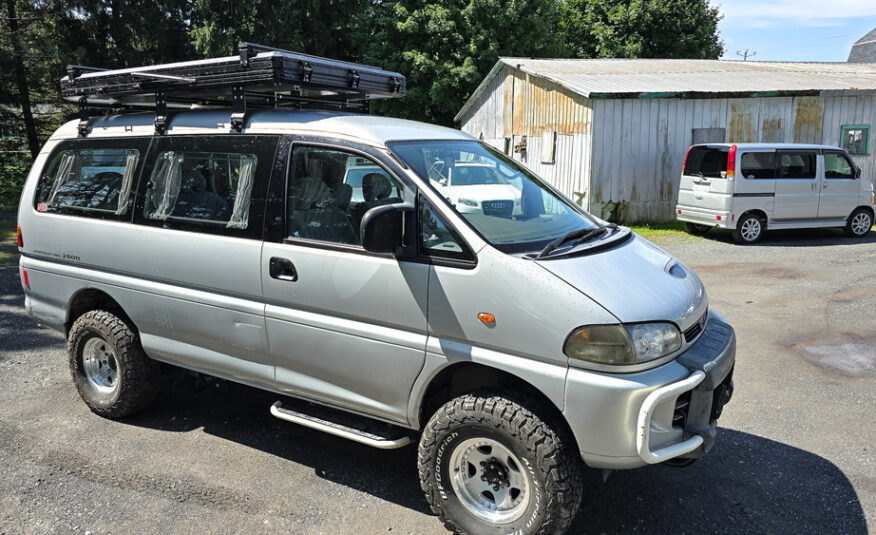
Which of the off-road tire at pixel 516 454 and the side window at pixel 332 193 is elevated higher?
the side window at pixel 332 193

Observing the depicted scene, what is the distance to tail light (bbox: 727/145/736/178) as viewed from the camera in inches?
493

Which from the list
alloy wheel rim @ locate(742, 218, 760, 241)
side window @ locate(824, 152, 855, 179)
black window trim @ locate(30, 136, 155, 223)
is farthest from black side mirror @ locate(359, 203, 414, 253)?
side window @ locate(824, 152, 855, 179)

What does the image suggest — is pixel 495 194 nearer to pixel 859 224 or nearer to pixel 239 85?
pixel 239 85

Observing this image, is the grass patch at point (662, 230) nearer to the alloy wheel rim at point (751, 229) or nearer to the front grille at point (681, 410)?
the alloy wheel rim at point (751, 229)

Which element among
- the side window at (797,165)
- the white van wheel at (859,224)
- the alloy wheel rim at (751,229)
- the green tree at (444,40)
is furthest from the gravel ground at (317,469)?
the green tree at (444,40)

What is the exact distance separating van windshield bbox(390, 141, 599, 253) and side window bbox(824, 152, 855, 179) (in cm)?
1150

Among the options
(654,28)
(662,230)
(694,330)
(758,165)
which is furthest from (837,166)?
(654,28)

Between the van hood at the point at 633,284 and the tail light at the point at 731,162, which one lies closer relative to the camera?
the van hood at the point at 633,284

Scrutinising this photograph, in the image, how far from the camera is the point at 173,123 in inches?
176

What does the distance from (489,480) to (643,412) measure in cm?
90

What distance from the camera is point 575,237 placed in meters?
3.58

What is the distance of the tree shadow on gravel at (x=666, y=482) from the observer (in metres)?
3.54

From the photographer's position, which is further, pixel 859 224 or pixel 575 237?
pixel 859 224

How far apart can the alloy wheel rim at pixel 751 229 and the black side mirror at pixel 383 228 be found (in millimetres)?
11439
